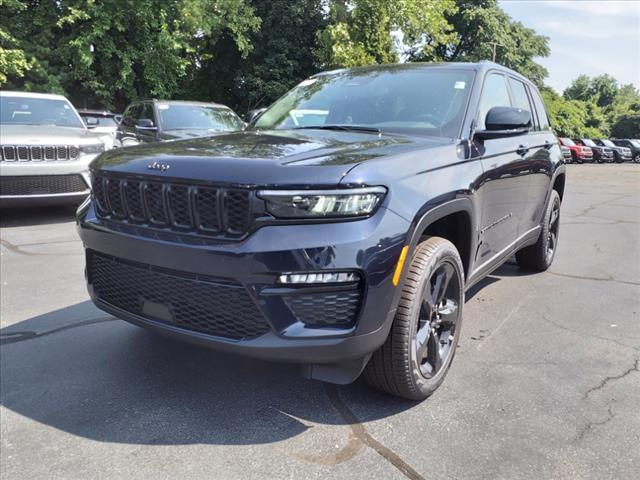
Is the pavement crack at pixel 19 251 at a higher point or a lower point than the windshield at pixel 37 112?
lower

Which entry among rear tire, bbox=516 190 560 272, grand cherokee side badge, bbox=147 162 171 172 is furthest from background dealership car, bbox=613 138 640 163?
grand cherokee side badge, bbox=147 162 171 172

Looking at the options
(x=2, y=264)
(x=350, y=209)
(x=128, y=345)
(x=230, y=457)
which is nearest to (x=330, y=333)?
(x=350, y=209)

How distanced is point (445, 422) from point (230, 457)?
1.05 m

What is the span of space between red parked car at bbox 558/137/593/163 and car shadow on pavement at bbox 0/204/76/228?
32840 millimetres

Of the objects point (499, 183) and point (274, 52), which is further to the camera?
point (274, 52)

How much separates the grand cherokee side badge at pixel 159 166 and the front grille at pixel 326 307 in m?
0.86

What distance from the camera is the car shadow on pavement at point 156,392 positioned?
261cm

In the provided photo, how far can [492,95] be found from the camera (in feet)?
12.6

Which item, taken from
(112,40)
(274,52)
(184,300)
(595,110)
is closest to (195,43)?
(274,52)

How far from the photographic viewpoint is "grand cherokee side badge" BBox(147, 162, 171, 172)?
2.54 m

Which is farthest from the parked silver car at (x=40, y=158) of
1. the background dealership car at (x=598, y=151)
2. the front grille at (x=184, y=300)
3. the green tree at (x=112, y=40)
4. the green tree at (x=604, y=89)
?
the green tree at (x=604, y=89)

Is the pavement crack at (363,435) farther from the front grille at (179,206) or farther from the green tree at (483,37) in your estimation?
the green tree at (483,37)

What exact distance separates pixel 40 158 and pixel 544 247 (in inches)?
247

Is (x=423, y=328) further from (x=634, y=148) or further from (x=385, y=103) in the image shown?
(x=634, y=148)
